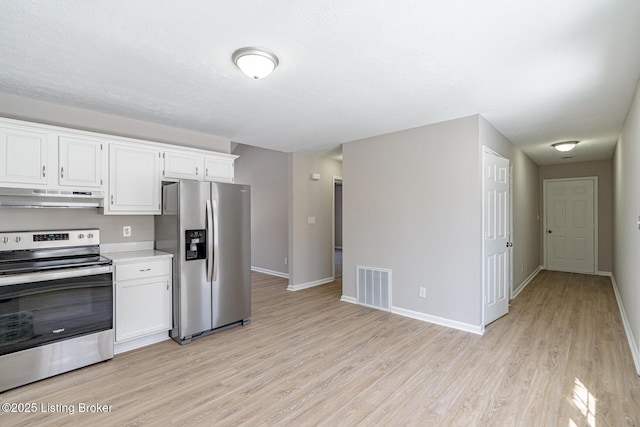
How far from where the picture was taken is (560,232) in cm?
706

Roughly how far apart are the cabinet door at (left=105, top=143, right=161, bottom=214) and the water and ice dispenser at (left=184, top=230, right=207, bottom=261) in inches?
21.4

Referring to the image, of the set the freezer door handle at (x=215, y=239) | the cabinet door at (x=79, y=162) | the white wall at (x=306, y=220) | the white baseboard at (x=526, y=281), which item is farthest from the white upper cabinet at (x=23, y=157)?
the white baseboard at (x=526, y=281)

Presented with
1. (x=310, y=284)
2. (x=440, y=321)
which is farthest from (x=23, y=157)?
(x=440, y=321)

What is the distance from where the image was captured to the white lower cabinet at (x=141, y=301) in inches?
117

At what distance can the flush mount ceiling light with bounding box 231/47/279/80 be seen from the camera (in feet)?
6.91

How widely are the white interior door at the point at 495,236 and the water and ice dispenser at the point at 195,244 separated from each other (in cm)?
312

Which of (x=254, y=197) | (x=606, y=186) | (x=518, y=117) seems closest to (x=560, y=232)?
(x=606, y=186)

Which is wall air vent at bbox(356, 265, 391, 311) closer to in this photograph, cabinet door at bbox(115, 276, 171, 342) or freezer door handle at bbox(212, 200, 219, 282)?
freezer door handle at bbox(212, 200, 219, 282)

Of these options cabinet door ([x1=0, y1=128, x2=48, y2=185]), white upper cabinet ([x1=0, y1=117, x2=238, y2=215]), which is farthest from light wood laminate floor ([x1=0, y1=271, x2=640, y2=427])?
cabinet door ([x1=0, y1=128, x2=48, y2=185])

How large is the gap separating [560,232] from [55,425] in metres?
8.83

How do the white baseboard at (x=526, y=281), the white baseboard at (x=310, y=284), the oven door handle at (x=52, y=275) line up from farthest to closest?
the white baseboard at (x=310, y=284)
the white baseboard at (x=526, y=281)
the oven door handle at (x=52, y=275)

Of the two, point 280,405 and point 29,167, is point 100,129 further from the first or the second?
point 280,405

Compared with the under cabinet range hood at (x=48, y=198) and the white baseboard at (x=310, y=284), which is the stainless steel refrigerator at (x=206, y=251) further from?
the white baseboard at (x=310, y=284)

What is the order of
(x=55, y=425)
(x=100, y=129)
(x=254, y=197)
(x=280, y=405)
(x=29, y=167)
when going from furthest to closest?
(x=254, y=197) < (x=100, y=129) < (x=29, y=167) < (x=280, y=405) < (x=55, y=425)
